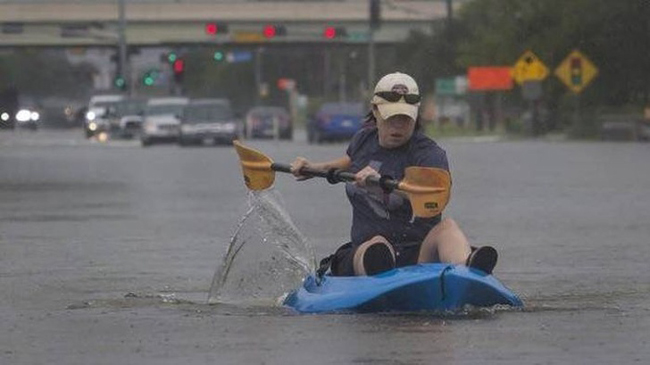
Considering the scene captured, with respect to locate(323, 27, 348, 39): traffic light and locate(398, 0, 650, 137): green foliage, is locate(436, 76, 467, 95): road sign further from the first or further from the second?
→ locate(323, 27, 348, 39): traffic light

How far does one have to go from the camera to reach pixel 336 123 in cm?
6172

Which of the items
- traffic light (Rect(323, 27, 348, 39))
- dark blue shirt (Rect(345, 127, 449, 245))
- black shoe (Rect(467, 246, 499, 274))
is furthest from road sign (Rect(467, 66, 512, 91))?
black shoe (Rect(467, 246, 499, 274))

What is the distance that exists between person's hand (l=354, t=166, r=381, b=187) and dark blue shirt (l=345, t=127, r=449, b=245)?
0.62ft

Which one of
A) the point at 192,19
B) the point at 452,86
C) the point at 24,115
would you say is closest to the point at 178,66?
the point at 452,86

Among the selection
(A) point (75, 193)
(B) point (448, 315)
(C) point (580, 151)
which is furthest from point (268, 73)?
(B) point (448, 315)

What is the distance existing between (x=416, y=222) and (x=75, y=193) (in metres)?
16.9

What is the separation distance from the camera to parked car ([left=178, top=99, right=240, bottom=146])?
6047cm

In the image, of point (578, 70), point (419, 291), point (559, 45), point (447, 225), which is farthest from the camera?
point (559, 45)

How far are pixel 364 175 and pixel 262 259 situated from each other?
1.86 m

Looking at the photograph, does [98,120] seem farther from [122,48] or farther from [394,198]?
[394,198]

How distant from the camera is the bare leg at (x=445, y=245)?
1155 cm

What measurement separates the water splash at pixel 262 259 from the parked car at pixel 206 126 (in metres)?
46.5

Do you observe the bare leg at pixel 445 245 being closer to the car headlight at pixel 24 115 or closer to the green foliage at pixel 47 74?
the car headlight at pixel 24 115

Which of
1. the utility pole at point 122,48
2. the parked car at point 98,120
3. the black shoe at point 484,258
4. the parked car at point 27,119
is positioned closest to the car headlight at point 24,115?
the parked car at point 27,119
